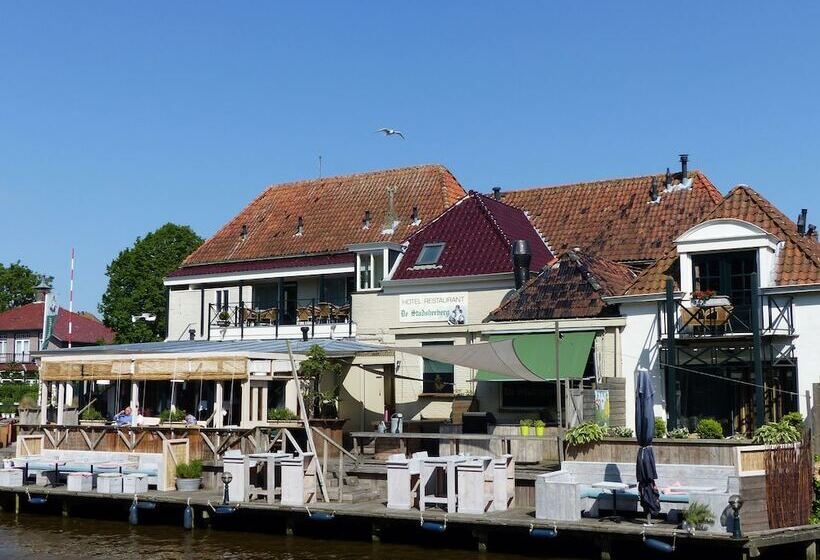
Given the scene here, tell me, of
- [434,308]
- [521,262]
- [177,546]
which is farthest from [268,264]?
[177,546]

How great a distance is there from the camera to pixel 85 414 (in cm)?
3011

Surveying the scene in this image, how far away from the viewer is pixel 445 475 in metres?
21.9

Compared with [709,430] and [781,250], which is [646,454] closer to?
[709,430]

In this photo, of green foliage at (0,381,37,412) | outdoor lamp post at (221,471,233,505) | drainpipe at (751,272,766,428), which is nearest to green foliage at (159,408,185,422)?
outdoor lamp post at (221,471,233,505)

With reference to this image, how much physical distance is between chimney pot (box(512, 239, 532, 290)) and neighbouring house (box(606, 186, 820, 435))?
13.0 ft

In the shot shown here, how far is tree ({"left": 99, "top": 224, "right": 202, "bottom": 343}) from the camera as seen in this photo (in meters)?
60.8

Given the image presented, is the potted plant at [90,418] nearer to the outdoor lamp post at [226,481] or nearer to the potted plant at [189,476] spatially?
the potted plant at [189,476]

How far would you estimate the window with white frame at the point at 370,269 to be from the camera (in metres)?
33.6

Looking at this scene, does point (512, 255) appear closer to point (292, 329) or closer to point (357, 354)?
point (357, 354)

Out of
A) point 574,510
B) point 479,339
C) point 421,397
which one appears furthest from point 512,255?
point 574,510

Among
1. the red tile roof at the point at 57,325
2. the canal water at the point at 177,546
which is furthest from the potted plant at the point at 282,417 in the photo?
the red tile roof at the point at 57,325

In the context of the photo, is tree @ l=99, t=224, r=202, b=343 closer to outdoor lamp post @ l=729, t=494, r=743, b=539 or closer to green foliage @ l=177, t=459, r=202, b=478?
green foliage @ l=177, t=459, r=202, b=478

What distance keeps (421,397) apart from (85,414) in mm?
10007

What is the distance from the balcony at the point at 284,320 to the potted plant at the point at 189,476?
899 cm
